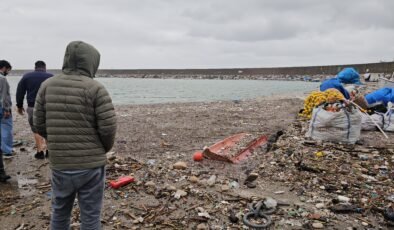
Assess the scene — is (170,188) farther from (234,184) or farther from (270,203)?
(270,203)

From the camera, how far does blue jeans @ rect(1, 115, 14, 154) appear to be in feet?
18.7

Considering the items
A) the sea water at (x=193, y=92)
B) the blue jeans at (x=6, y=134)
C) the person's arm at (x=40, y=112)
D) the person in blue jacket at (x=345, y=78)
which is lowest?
the sea water at (x=193, y=92)

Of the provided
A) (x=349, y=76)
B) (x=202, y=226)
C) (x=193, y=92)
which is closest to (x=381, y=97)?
(x=349, y=76)

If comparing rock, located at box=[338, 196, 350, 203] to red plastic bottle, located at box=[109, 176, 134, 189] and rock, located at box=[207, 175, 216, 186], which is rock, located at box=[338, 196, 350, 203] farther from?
red plastic bottle, located at box=[109, 176, 134, 189]

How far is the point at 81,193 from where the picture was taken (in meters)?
2.43

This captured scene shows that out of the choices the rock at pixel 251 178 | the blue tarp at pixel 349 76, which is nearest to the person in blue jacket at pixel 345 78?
Result: the blue tarp at pixel 349 76

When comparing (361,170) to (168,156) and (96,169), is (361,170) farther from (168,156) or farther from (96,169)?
(96,169)

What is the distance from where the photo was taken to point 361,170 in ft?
16.1

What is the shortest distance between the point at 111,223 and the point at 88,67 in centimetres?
202

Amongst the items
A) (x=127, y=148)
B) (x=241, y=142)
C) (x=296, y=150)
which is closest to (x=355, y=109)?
(x=296, y=150)

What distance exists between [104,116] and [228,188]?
264 centimetres

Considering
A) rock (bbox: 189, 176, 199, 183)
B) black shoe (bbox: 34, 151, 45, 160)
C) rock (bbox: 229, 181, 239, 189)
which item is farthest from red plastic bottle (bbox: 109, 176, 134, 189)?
black shoe (bbox: 34, 151, 45, 160)

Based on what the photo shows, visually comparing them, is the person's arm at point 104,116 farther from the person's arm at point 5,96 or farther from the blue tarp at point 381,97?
the blue tarp at point 381,97

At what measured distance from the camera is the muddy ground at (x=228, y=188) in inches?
140
